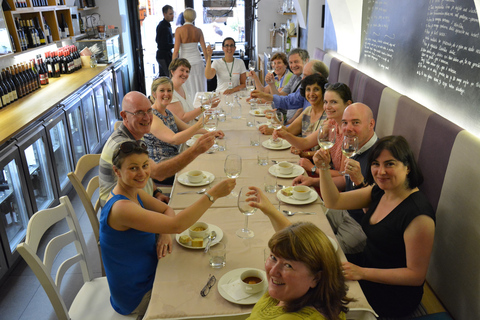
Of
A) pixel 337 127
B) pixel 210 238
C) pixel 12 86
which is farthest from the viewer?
pixel 12 86

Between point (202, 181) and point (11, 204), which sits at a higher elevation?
point (202, 181)

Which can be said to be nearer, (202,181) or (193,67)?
(202,181)

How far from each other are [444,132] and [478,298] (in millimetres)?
888

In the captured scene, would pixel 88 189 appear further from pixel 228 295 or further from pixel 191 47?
pixel 191 47

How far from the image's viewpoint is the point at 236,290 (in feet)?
5.07

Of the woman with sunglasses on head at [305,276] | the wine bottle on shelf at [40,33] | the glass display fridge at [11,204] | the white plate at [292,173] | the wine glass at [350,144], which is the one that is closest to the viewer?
the woman with sunglasses on head at [305,276]

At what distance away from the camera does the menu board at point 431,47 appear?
2.23 meters

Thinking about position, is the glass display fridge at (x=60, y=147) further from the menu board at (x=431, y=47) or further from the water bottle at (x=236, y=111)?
the menu board at (x=431, y=47)

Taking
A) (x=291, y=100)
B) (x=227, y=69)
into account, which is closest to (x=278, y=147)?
(x=291, y=100)

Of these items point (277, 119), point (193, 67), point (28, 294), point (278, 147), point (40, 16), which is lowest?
point (28, 294)

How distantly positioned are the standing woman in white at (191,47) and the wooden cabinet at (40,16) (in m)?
1.57

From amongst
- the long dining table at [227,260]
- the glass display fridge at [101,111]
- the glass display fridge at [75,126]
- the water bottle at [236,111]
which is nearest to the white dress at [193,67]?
the glass display fridge at [101,111]

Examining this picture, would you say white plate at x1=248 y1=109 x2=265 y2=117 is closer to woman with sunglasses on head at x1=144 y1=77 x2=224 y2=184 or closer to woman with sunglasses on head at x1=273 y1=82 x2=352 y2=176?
woman with sunglasses on head at x1=144 y1=77 x2=224 y2=184

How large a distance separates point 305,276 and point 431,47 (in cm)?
222
